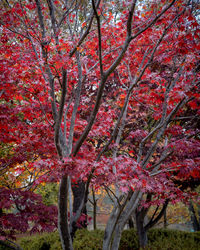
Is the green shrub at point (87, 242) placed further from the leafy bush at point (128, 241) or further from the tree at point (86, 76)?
the tree at point (86, 76)

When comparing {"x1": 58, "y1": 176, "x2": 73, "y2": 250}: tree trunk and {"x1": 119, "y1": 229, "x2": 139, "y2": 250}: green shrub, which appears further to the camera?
{"x1": 119, "y1": 229, "x2": 139, "y2": 250}: green shrub

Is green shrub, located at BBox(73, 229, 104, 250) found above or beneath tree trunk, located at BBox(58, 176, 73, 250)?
beneath

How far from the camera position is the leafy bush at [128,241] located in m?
6.11

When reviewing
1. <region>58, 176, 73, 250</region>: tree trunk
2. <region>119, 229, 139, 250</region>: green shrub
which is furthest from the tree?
<region>119, 229, 139, 250</region>: green shrub

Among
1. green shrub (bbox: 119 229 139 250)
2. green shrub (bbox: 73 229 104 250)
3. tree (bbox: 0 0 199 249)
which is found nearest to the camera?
tree (bbox: 0 0 199 249)

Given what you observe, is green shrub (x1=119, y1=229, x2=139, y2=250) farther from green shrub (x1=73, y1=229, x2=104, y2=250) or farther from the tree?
the tree

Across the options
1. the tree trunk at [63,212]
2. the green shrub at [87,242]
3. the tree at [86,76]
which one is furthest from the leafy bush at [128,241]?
the tree trunk at [63,212]

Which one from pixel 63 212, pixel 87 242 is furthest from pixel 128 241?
pixel 63 212

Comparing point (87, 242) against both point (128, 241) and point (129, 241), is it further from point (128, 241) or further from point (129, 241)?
point (129, 241)

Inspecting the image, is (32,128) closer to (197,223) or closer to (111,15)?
(111,15)

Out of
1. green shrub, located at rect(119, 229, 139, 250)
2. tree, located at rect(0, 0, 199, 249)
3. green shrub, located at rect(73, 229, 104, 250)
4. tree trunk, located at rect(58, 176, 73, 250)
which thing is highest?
tree, located at rect(0, 0, 199, 249)

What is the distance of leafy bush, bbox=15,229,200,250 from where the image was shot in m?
6.11

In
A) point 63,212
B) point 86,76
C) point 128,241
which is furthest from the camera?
point 128,241

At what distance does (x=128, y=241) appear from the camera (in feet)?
23.7
